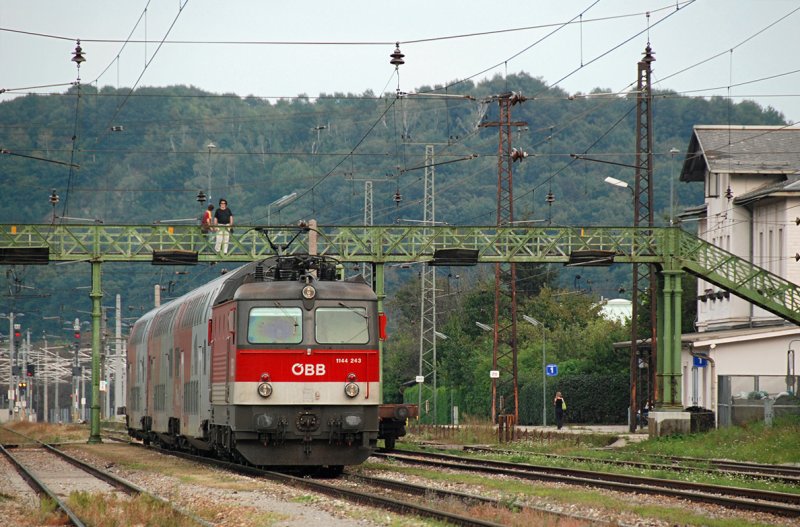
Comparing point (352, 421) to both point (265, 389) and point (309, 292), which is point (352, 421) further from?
point (309, 292)

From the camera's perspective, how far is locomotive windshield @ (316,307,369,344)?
2464cm

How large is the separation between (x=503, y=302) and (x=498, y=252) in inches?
2125

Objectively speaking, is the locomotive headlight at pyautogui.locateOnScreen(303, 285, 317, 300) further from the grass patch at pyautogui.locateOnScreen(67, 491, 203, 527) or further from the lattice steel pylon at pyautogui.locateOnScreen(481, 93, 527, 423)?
the lattice steel pylon at pyautogui.locateOnScreen(481, 93, 527, 423)

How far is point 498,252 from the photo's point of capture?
135 ft

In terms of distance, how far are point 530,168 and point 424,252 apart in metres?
117

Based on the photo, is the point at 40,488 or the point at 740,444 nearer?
the point at 40,488

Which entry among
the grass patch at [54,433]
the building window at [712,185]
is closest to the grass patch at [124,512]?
the grass patch at [54,433]

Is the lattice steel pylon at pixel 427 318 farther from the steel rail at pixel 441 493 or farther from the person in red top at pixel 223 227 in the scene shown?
the steel rail at pixel 441 493

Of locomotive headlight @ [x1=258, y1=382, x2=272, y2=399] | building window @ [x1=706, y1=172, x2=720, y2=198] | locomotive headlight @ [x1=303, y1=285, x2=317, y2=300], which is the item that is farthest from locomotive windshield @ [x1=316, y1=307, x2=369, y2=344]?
building window @ [x1=706, y1=172, x2=720, y2=198]

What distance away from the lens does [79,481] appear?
24969 mm

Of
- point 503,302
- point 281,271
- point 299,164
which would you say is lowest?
point 281,271

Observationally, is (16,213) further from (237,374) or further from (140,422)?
(237,374)

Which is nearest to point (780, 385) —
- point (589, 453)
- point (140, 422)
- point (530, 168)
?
point (589, 453)

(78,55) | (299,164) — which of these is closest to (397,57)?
(78,55)
